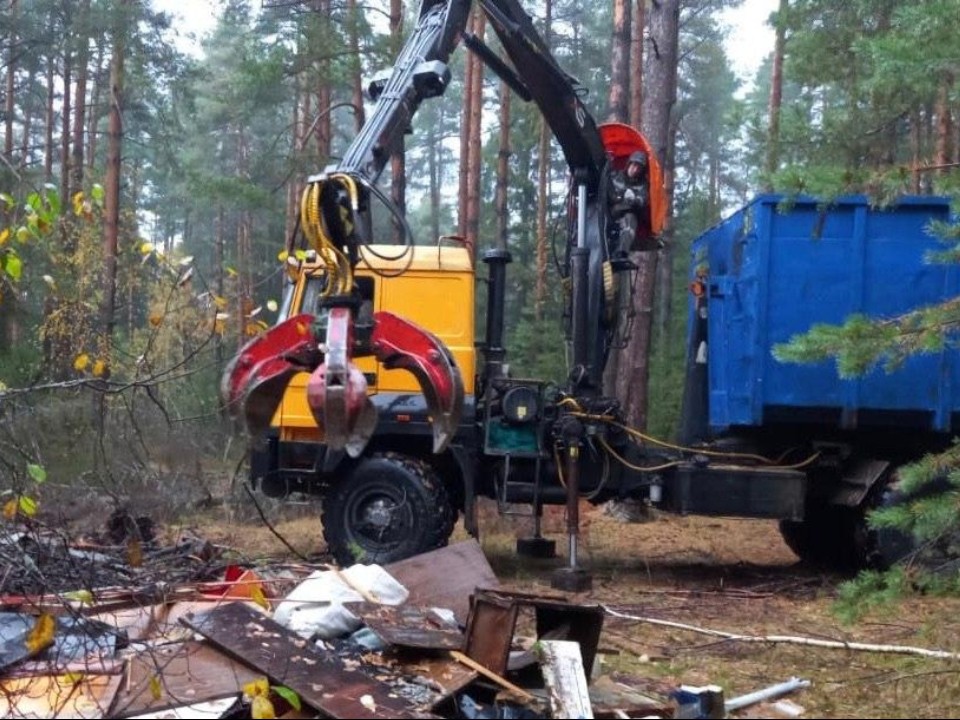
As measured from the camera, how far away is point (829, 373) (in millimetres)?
9867

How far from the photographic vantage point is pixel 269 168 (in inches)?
1057

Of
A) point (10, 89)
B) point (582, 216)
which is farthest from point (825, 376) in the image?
point (10, 89)

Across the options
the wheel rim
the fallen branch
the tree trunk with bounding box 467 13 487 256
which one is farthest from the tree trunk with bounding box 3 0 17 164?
the fallen branch

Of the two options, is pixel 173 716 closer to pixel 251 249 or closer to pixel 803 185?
pixel 803 185

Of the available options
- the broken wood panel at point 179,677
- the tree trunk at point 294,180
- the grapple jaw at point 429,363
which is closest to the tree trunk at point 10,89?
the tree trunk at point 294,180

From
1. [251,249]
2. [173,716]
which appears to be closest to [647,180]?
[173,716]

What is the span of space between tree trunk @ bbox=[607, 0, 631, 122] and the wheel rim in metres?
8.15

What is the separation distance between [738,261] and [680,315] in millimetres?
17739

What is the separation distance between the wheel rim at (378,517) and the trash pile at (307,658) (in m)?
2.51

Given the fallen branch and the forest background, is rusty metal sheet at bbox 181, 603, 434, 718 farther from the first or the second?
the fallen branch

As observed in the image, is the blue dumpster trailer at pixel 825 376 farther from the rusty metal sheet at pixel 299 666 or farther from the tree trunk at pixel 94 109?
the tree trunk at pixel 94 109

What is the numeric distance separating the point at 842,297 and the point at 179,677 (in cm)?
645

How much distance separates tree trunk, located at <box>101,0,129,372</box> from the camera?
21062 millimetres

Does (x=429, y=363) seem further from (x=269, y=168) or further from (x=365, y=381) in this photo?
(x=269, y=168)
